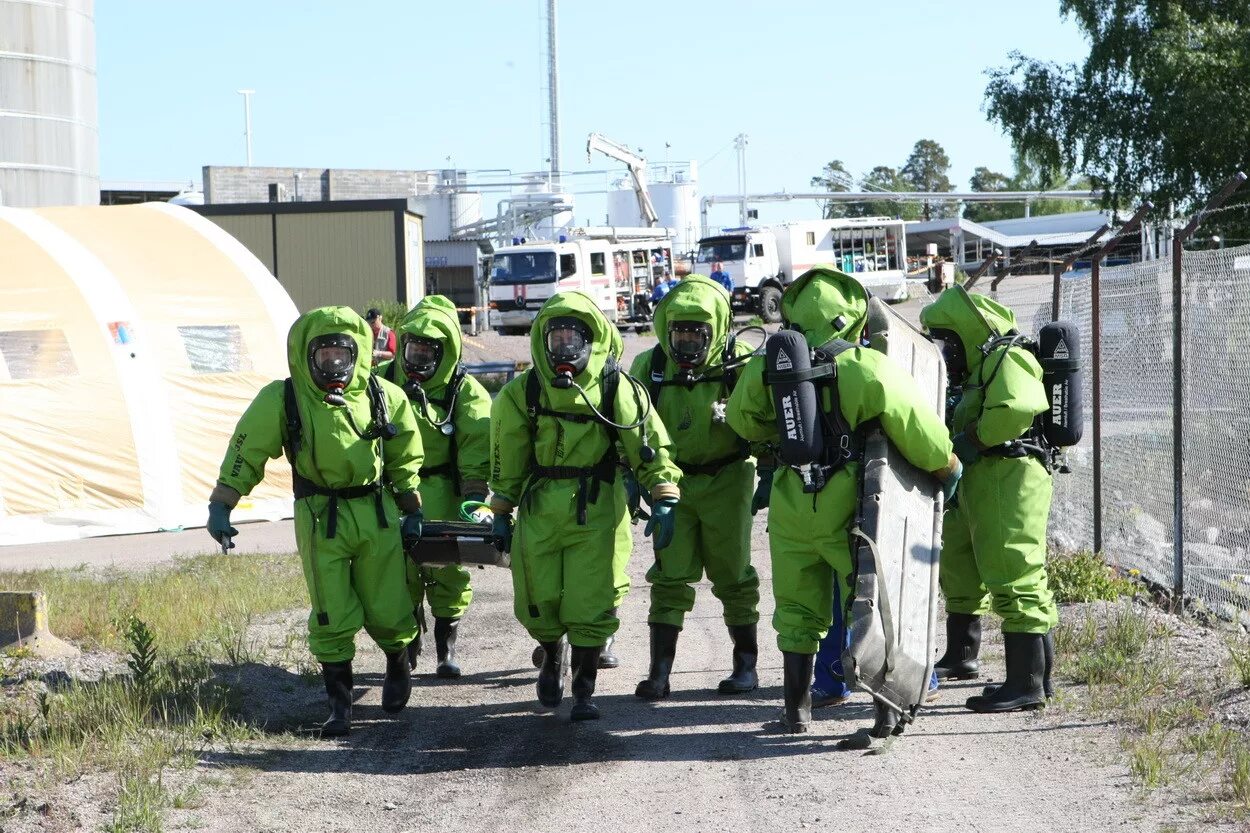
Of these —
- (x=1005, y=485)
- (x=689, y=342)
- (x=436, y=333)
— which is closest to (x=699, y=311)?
(x=689, y=342)

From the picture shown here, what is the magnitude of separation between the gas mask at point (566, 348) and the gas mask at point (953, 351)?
1752 mm

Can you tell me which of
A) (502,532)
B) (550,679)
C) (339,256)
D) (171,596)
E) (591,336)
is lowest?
(171,596)

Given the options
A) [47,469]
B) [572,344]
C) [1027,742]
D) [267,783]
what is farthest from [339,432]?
[47,469]

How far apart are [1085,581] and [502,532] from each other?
4.02 metres

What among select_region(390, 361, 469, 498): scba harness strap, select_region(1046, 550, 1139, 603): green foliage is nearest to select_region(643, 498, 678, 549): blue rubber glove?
select_region(390, 361, 469, 498): scba harness strap

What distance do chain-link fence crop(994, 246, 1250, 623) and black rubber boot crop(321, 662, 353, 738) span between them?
4896 millimetres

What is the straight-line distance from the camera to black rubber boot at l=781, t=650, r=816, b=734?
252 inches

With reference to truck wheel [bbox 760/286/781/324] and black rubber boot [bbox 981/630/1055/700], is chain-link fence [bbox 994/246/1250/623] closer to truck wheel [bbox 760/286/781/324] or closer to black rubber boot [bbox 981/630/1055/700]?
black rubber boot [bbox 981/630/1055/700]

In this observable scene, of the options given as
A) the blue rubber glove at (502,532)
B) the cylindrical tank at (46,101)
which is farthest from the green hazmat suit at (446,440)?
the cylindrical tank at (46,101)

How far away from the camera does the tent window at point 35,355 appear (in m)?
14.0

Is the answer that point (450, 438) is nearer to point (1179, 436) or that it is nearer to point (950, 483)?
point (950, 483)

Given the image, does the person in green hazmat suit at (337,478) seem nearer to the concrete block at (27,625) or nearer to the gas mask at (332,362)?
the gas mask at (332,362)

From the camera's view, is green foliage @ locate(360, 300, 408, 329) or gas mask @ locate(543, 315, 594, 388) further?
green foliage @ locate(360, 300, 408, 329)

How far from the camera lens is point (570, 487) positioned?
22.5 ft
